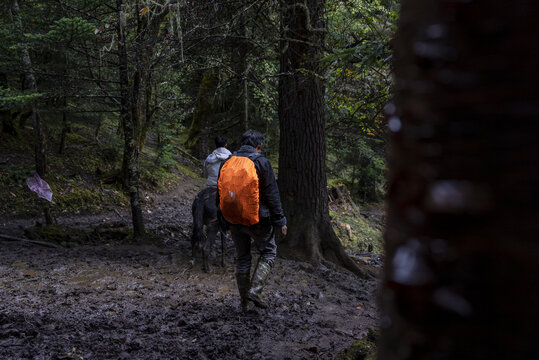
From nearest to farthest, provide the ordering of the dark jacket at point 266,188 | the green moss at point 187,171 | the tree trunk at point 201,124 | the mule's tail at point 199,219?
the dark jacket at point 266,188 < the mule's tail at point 199,219 < the green moss at point 187,171 < the tree trunk at point 201,124

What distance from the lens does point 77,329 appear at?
3930mm

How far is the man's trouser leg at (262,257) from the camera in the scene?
4.60m

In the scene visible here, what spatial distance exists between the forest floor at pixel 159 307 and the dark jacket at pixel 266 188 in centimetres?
120

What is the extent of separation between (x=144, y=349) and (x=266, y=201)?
6.42 feet

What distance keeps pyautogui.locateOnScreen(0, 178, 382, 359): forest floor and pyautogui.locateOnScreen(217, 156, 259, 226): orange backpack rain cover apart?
1.23 metres

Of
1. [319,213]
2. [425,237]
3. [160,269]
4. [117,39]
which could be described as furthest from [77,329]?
[117,39]

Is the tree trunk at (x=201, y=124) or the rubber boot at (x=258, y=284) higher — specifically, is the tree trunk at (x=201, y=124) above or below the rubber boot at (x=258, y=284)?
above

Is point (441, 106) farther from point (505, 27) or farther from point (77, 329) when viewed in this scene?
point (77, 329)

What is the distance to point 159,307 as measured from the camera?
4.87m

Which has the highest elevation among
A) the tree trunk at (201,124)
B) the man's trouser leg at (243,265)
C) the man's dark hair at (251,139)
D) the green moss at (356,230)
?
the tree trunk at (201,124)

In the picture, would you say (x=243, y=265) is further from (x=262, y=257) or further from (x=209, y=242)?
(x=209, y=242)

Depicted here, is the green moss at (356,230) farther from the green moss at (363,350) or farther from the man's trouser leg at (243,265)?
the green moss at (363,350)

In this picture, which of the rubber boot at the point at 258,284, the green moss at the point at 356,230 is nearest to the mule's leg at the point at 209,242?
the rubber boot at the point at 258,284

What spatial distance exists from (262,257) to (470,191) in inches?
170
